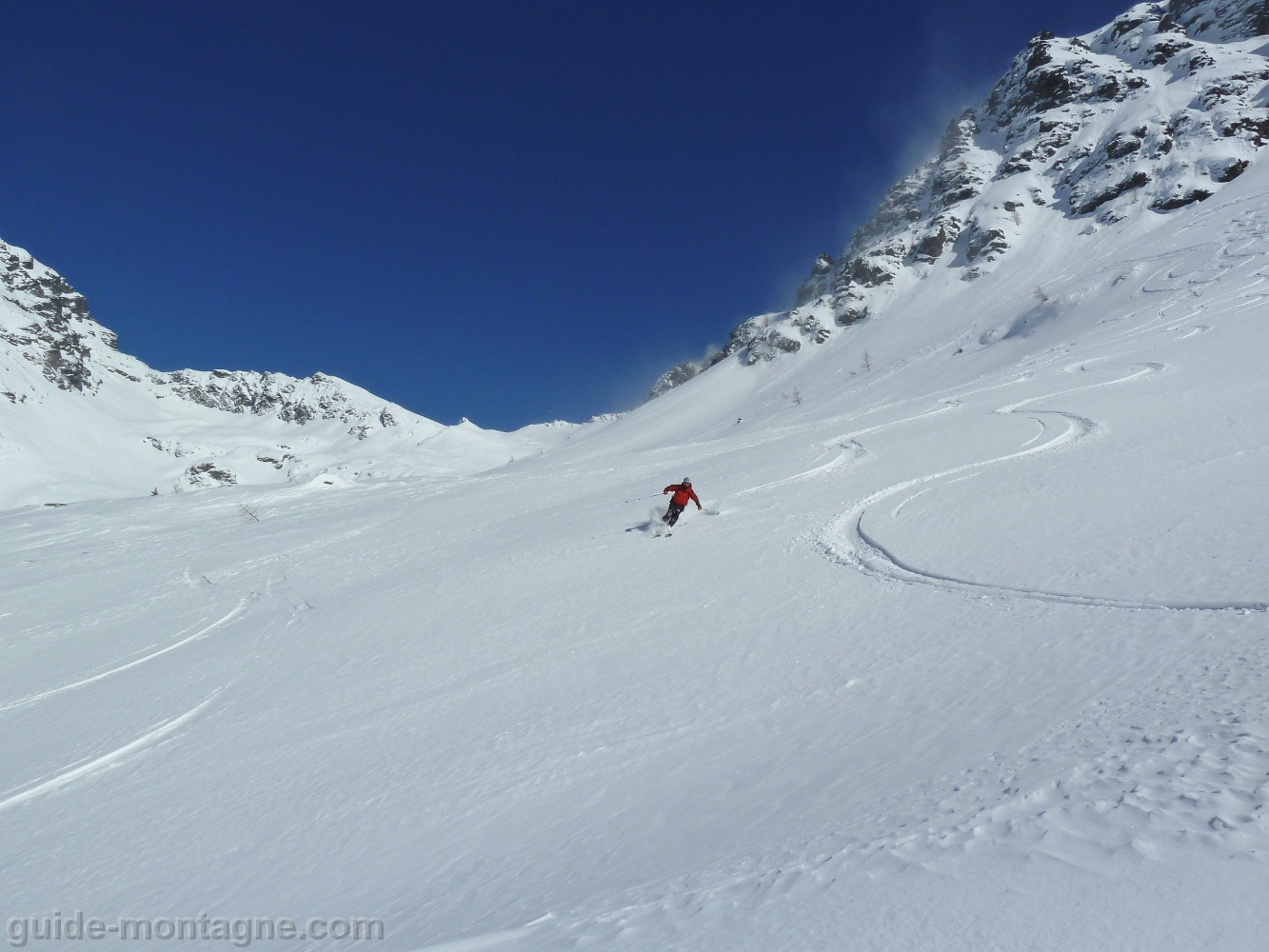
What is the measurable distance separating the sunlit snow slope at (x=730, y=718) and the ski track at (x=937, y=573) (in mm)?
64

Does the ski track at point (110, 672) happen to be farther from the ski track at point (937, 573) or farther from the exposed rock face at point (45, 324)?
the exposed rock face at point (45, 324)

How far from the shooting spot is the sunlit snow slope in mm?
2357

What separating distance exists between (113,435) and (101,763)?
168 m

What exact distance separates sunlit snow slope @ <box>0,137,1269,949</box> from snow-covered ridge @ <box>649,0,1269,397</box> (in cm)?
7253

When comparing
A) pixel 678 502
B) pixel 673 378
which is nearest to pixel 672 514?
pixel 678 502

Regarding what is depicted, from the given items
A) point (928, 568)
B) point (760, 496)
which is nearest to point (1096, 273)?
point (760, 496)

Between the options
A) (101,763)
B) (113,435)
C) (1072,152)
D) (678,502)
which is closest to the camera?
(101,763)

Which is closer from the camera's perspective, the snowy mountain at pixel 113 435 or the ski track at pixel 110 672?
the ski track at pixel 110 672

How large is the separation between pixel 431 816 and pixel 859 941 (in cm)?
285

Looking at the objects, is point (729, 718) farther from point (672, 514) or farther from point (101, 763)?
point (672, 514)

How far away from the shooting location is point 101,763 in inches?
223

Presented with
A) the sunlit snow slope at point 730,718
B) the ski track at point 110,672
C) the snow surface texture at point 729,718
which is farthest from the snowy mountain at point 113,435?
the sunlit snow slope at point 730,718

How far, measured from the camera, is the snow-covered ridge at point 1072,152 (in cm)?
6306

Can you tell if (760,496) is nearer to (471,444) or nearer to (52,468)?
(52,468)
